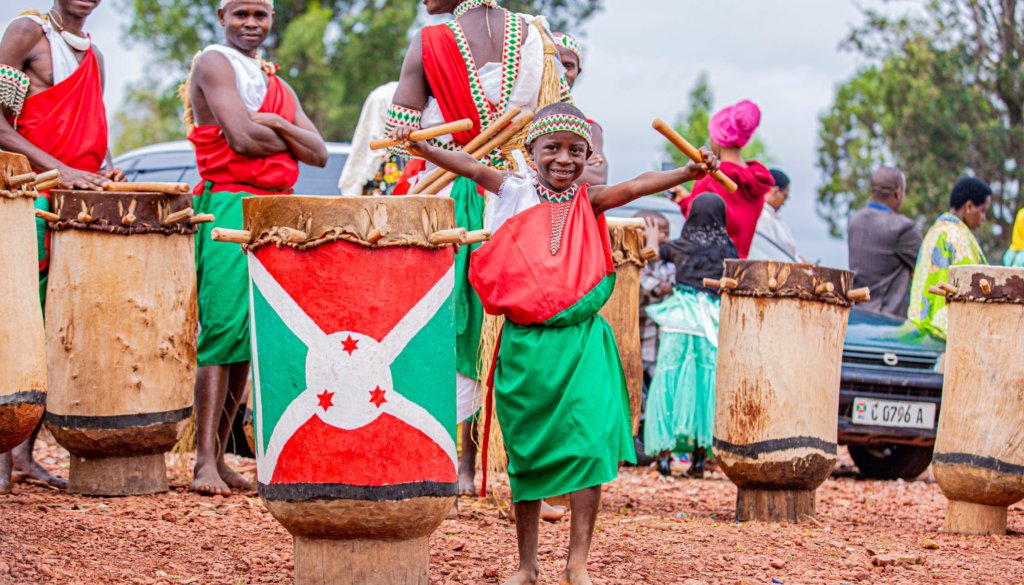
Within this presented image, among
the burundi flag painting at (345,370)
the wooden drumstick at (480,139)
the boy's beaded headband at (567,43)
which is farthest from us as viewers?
the boy's beaded headband at (567,43)

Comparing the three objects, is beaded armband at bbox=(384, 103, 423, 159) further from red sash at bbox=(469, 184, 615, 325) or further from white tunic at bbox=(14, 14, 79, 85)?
white tunic at bbox=(14, 14, 79, 85)

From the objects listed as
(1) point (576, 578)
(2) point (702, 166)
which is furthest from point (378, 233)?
(1) point (576, 578)

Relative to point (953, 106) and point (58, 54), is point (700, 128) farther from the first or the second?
point (58, 54)

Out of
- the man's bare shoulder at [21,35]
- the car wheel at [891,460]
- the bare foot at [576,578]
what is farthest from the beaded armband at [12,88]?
the car wheel at [891,460]

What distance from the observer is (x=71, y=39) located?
4.79m

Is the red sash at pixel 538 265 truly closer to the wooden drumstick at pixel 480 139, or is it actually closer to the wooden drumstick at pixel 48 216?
the wooden drumstick at pixel 480 139

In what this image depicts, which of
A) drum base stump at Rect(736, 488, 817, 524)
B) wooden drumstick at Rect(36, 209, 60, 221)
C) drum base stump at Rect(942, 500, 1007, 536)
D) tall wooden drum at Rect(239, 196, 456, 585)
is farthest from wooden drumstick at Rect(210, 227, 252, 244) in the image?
drum base stump at Rect(942, 500, 1007, 536)

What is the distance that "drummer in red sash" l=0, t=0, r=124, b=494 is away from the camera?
4.48 metres

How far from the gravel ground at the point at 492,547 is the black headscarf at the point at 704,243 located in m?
1.89

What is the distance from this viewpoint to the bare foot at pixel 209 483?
15.1 ft

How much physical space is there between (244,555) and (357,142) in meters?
4.04

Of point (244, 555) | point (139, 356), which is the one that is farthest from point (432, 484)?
point (139, 356)

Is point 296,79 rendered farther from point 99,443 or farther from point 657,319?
point 99,443

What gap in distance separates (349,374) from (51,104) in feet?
8.86
